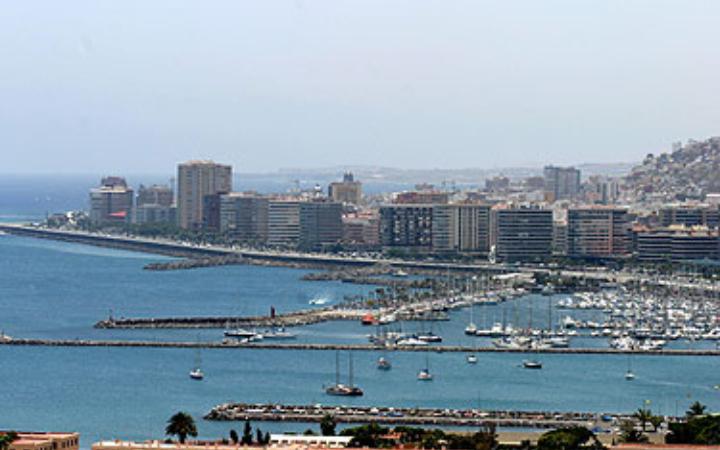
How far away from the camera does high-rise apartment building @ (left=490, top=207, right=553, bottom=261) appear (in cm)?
9150

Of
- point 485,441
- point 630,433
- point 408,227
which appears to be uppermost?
point 408,227

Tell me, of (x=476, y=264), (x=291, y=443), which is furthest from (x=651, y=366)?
(x=476, y=264)

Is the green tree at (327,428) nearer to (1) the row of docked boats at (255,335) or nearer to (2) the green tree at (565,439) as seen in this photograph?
(2) the green tree at (565,439)

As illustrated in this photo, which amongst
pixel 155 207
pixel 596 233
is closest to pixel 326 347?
pixel 596 233

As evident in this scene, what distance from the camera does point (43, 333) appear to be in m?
57.9

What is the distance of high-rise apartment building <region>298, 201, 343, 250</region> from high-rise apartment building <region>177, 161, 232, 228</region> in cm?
1216

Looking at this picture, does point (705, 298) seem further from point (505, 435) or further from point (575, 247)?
point (505, 435)

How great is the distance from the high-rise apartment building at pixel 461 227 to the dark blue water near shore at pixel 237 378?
1054 inches

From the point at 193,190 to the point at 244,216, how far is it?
7.26 meters

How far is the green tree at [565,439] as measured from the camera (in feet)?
109

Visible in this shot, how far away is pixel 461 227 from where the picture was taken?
95688 mm

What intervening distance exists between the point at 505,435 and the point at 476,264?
49.9m

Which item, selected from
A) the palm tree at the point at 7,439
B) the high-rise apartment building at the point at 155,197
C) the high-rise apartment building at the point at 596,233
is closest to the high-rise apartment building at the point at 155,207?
the high-rise apartment building at the point at 155,197

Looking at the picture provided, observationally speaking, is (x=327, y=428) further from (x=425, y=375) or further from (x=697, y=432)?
(x=425, y=375)
